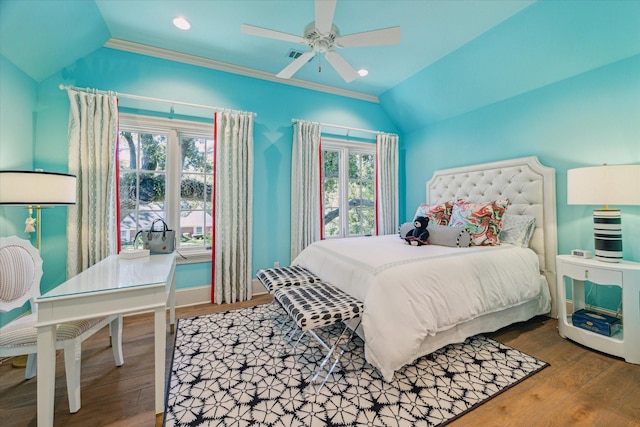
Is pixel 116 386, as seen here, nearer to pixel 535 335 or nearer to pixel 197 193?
pixel 197 193

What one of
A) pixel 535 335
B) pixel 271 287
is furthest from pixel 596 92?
pixel 271 287

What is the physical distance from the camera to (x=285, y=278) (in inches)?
91.8

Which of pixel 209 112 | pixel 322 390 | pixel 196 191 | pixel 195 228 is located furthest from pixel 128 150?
pixel 322 390

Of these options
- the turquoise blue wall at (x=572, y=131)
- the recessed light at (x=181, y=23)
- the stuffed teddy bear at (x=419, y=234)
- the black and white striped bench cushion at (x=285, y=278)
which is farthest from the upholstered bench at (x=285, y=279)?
the turquoise blue wall at (x=572, y=131)

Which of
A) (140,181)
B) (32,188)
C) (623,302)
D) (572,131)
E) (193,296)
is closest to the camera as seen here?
(32,188)

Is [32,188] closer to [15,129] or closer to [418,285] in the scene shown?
[15,129]

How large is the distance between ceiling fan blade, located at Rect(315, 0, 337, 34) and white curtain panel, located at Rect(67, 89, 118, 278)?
2191 millimetres

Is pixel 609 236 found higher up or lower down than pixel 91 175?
lower down

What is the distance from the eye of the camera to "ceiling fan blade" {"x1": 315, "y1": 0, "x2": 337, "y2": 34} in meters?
1.65

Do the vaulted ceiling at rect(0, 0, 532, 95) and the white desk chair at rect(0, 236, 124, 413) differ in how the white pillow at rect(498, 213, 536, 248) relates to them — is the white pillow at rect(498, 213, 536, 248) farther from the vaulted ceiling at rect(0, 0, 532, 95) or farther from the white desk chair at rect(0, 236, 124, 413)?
the white desk chair at rect(0, 236, 124, 413)

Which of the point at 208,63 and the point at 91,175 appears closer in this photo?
the point at 91,175

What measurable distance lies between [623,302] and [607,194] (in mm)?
822

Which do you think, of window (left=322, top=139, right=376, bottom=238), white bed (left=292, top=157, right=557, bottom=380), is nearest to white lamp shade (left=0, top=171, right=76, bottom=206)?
white bed (left=292, top=157, right=557, bottom=380)

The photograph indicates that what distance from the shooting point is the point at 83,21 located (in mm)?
2268
